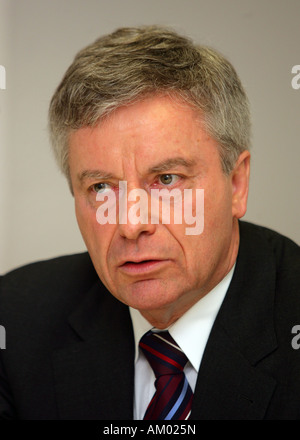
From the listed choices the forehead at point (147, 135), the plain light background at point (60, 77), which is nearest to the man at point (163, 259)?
the forehead at point (147, 135)

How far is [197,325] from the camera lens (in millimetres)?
1629

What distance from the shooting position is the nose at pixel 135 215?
1424 millimetres

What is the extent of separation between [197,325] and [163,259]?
267mm

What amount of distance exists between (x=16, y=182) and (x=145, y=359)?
3.90 ft

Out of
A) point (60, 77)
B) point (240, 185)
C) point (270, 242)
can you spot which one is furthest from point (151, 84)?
point (60, 77)

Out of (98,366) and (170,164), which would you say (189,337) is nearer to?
(98,366)

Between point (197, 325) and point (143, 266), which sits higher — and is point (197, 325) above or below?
below

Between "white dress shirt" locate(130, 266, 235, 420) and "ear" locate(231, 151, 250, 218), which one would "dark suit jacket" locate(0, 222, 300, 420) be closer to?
"white dress shirt" locate(130, 266, 235, 420)

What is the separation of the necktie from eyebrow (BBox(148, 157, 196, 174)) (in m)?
0.48

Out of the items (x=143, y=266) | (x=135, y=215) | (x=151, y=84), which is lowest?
(x=143, y=266)

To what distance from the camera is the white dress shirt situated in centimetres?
160

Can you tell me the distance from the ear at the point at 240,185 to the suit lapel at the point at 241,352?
157 mm
